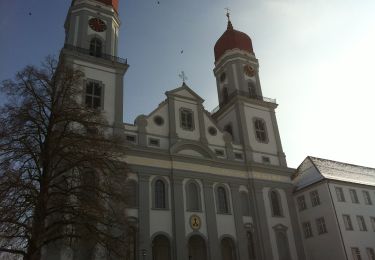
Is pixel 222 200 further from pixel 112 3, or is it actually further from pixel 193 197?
pixel 112 3

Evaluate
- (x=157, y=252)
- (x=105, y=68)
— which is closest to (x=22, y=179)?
(x=157, y=252)

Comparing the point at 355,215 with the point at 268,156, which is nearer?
the point at 355,215

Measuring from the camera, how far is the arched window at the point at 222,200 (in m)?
32.2

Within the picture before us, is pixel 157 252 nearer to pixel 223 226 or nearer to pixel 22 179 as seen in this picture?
pixel 223 226

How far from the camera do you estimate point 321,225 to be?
33.7 metres

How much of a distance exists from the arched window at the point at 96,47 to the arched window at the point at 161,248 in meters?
15.6

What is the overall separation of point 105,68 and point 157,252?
14878 mm

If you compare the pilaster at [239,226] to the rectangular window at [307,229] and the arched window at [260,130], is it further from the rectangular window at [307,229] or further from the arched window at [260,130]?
the rectangular window at [307,229]

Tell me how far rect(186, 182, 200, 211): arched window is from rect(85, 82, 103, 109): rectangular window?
9.36 metres

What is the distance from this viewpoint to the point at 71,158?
1639 centimetres

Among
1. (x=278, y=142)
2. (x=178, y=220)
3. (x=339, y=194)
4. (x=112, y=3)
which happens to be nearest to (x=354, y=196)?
(x=339, y=194)

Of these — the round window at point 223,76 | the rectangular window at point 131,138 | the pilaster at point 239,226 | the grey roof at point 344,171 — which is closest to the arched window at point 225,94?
the round window at point 223,76

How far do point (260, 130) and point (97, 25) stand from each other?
1759cm

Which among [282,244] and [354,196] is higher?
[354,196]
